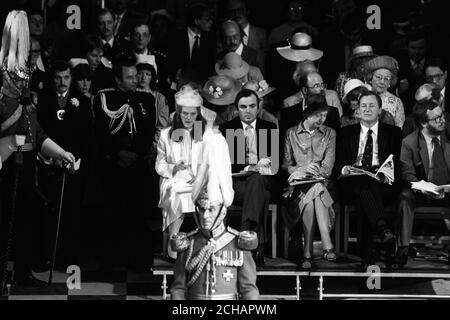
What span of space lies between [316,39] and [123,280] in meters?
3.28

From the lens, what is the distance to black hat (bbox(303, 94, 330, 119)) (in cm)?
1502

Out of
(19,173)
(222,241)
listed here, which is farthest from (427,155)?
(19,173)

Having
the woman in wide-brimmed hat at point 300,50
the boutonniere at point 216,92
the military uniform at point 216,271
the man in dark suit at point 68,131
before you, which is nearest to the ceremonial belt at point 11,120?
the man in dark suit at point 68,131

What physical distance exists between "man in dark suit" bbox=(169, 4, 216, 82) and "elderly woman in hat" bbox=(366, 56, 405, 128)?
1.60m

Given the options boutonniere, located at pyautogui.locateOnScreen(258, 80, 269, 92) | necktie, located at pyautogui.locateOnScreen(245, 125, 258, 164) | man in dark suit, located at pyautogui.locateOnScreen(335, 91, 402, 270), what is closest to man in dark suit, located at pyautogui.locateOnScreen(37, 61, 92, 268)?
necktie, located at pyautogui.locateOnScreen(245, 125, 258, 164)

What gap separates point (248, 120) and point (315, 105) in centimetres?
65

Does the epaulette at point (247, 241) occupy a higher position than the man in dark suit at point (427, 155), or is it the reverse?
the man in dark suit at point (427, 155)

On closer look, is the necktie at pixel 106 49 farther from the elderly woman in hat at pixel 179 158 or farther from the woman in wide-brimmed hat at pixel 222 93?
the elderly woman in hat at pixel 179 158

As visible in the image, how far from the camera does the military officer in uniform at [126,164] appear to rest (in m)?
15.1

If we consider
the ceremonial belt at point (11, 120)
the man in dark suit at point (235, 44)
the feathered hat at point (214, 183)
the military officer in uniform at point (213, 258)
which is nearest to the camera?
the feathered hat at point (214, 183)

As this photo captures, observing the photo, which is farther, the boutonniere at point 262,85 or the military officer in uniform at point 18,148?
the boutonniere at point 262,85

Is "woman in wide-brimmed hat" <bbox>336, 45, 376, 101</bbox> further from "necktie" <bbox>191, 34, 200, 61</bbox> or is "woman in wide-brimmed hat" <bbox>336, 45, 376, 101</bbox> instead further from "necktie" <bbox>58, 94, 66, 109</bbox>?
"necktie" <bbox>58, 94, 66, 109</bbox>

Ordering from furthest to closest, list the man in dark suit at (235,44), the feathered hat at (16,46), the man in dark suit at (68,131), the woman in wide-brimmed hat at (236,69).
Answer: the man in dark suit at (235,44), the woman in wide-brimmed hat at (236,69), the man in dark suit at (68,131), the feathered hat at (16,46)

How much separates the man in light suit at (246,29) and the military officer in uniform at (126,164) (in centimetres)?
162
